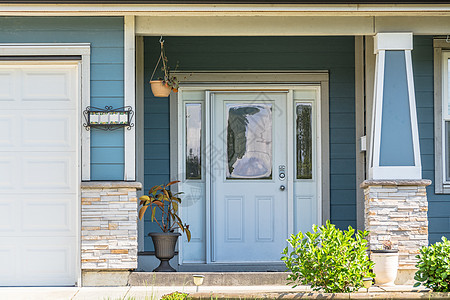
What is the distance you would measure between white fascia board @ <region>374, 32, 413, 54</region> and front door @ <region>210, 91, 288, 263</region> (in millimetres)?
1604

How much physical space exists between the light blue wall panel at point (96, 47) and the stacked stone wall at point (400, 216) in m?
2.35

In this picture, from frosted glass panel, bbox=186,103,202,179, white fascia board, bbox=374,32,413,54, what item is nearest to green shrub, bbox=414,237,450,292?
white fascia board, bbox=374,32,413,54

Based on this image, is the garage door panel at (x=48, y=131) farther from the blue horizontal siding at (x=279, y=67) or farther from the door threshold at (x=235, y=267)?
the door threshold at (x=235, y=267)

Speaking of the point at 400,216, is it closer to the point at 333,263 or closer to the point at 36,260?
the point at 333,263

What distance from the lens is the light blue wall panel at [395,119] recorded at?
22.7ft

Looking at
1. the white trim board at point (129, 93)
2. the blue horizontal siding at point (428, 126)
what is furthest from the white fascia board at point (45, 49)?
the blue horizontal siding at point (428, 126)

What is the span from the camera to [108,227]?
6742mm

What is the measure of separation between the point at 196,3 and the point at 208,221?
2.53m

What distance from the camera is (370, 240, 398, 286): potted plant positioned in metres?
6.50

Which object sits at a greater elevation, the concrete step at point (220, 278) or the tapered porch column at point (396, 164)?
the tapered porch column at point (396, 164)

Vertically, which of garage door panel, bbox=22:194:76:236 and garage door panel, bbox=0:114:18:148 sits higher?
garage door panel, bbox=0:114:18:148

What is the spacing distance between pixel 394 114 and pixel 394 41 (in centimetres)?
67

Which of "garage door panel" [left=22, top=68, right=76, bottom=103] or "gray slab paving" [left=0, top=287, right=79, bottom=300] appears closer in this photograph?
"gray slab paving" [left=0, top=287, right=79, bottom=300]

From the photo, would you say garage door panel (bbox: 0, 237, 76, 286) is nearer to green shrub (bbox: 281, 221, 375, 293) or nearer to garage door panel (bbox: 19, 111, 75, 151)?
garage door panel (bbox: 19, 111, 75, 151)
